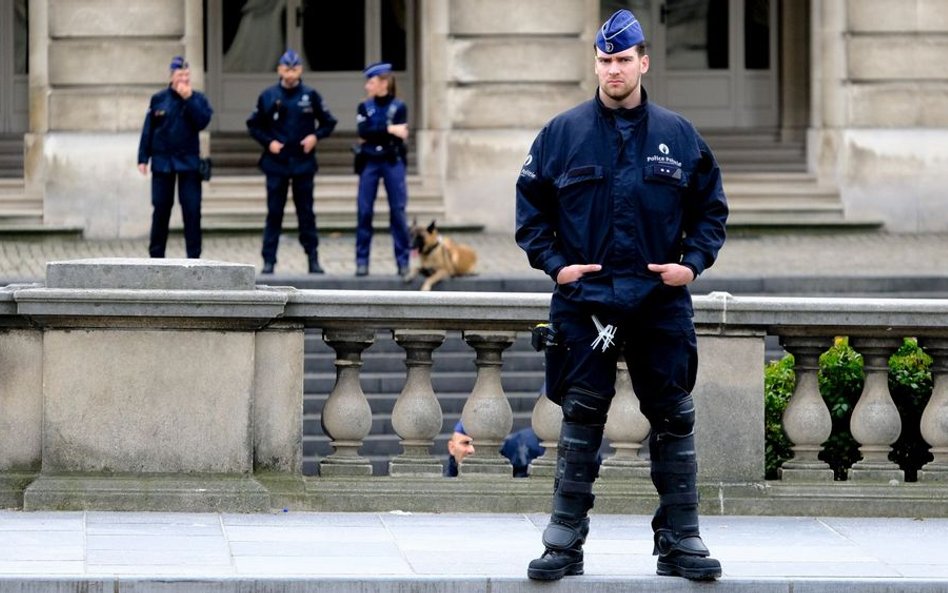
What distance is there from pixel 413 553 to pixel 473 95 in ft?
45.3

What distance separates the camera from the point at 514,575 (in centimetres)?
793

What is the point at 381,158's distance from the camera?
17.7m

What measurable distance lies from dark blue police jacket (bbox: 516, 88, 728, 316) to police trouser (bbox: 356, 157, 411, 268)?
9721 mm

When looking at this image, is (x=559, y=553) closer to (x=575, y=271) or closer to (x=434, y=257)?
(x=575, y=271)

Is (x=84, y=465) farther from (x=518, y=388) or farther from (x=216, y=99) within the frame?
(x=216, y=99)

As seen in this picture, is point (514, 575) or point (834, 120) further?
point (834, 120)

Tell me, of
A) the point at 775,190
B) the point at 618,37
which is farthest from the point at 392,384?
the point at 775,190

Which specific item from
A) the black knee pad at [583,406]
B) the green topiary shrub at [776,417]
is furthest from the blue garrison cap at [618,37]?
the green topiary shrub at [776,417]

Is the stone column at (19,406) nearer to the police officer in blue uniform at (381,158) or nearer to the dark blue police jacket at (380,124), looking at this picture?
the police officer in blue uniform at (381,158)

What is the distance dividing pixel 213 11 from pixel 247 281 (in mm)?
15254

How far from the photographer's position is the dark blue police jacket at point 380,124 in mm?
17516

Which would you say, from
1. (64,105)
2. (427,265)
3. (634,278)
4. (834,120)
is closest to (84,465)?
(634,278)

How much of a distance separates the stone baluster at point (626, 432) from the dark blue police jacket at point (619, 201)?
181cm

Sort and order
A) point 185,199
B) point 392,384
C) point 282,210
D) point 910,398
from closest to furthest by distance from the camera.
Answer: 1. point 910,398
2. point 392,384
3. point 185,199
4. point 282,210
